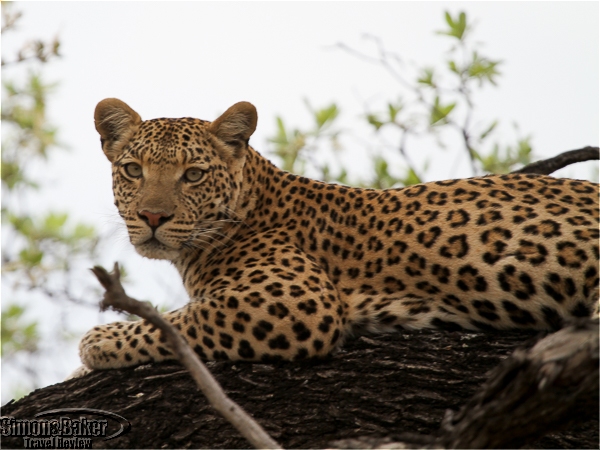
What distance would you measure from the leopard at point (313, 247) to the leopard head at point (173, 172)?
0.01 metres

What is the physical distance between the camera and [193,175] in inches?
281

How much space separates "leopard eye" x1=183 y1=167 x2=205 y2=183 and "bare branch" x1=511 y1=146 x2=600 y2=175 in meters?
2.76

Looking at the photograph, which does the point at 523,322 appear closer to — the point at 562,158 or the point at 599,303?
the point at 599,303

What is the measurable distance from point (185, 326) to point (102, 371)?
624mm

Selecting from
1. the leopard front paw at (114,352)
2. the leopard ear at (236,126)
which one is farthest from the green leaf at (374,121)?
the leopard front paw at (114,352)

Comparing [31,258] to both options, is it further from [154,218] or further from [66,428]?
[66,428]

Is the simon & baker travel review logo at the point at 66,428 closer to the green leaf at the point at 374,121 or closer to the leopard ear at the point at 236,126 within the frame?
the leopard ear at the point at 236,126

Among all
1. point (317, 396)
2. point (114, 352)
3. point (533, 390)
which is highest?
point (114, 352)

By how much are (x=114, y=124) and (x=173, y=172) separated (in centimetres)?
82

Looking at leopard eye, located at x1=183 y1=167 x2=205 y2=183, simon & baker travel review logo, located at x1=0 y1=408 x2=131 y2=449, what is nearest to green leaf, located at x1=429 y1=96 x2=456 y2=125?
leopard eye, located at x1=183 y1=167 x2=205 y2=183

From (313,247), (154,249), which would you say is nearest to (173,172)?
(154,249)

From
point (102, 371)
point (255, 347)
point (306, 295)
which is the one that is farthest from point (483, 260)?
point (102, 371)

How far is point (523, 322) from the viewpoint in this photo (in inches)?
238

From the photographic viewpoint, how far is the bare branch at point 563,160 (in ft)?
24.2
